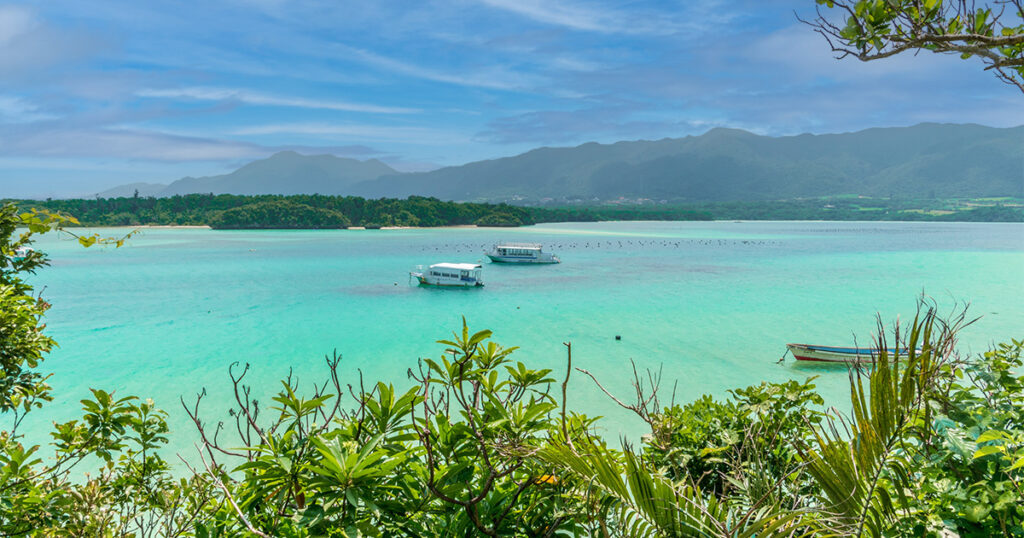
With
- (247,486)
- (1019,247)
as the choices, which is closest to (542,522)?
(247,486)

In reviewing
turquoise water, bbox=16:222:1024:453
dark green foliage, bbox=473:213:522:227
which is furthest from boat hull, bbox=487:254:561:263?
dark green foliage, bbox=473:213:522:227

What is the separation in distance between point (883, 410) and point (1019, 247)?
77.1m

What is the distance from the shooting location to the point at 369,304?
90.3 ft

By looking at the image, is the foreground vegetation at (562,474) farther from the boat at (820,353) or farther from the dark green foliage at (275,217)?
the dark green foliage at (275,217)

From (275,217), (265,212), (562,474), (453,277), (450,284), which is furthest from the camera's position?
(275,217)

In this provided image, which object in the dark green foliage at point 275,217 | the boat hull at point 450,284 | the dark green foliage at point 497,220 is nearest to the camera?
the boat hull at point 450,284

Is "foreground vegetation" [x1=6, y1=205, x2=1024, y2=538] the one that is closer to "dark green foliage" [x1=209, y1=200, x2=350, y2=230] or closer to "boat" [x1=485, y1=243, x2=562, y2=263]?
"boat" [x1=485, y1=243, x2=562, y2=263]

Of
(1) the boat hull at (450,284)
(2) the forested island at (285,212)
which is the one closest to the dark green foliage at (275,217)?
(2) the forested island at (285,212)

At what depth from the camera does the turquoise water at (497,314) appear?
15.9 meters

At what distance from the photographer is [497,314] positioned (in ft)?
83.2

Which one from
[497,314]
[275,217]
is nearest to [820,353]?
[497,314]

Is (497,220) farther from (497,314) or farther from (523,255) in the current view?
(497,314)

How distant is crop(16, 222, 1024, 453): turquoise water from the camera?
52.1 ft

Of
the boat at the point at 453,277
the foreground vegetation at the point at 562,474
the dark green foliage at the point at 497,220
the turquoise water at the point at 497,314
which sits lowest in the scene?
the turquoise water at the point at 497,314
